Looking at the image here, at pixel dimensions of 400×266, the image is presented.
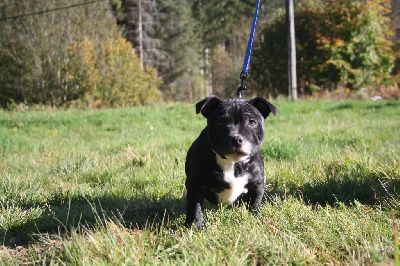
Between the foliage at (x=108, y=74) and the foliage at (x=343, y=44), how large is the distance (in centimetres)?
979

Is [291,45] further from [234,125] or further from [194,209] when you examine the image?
[194,209]

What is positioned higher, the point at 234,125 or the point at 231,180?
the point at 234,125

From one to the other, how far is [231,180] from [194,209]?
14.3 inches

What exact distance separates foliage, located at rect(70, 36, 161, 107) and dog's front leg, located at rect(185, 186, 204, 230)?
17.9 metres

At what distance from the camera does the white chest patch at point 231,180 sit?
8.87 feet

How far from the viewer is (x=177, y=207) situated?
10.4 feet

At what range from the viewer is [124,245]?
206 centimetres

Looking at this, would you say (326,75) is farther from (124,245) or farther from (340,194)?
(124,245)

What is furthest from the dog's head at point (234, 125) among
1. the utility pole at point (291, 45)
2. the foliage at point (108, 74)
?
the foliage at point (108, 74)

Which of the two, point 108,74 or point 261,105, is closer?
point 261,105

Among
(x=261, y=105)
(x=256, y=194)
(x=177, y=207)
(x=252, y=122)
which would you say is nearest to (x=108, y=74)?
(x=177, y=207)

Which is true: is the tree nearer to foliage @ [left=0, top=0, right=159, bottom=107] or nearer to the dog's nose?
foliage @ [left=0, top=0, right=159, bottom=107]

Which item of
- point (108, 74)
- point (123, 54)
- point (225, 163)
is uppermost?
point (123, 54)

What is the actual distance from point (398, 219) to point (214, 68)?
4409cm
